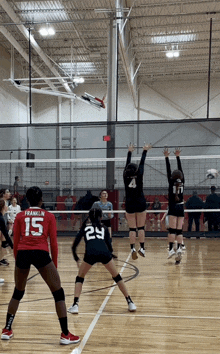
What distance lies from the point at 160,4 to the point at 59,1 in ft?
11.4

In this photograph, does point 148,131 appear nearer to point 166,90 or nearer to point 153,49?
point 153,49

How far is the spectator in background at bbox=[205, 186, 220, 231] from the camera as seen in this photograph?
34.2ft

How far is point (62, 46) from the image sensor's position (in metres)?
15.9

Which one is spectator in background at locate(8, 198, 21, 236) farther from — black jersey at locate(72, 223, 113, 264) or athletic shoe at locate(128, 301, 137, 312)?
athletic shoe at locate(128, 301, 137, 312)

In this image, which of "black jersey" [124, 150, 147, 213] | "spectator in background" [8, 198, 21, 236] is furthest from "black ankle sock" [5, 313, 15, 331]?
"spectator in background" [8, 198, 21, 236]

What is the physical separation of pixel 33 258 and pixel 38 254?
0.05 metres

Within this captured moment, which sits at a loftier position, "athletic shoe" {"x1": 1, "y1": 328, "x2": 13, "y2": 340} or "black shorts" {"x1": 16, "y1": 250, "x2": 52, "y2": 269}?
"black shorts" {"x1": 16, "y1": 250, "x2": 52, "y2": 269}

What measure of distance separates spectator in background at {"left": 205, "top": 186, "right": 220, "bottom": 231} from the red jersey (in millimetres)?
8151

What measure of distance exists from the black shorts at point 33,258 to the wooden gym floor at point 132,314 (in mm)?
735

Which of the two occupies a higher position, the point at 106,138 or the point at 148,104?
the point at 148,104

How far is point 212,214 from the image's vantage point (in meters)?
10.8

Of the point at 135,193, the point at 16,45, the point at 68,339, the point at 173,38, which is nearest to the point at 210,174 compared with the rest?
the point at 135,193

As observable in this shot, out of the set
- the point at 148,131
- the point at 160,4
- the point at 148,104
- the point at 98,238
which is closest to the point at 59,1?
the point at 160,4

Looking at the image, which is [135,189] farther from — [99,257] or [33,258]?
[33,258]
